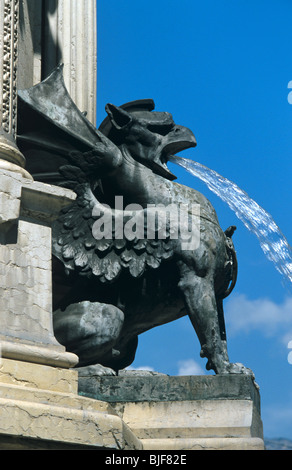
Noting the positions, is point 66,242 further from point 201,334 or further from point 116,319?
point 201,334

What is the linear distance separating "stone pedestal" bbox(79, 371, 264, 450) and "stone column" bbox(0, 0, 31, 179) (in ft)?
6.97

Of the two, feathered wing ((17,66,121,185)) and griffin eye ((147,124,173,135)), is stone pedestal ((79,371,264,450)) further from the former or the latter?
griffin eye ((147,124,173,135))

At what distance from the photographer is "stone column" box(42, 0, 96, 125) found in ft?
44.0

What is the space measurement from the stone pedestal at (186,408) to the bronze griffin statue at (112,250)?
479mm

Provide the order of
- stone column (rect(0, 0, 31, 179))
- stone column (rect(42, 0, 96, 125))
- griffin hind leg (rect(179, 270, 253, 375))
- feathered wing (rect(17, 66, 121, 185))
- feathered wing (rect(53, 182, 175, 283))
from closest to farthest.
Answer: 1. stone column (rect(0, 0, 31, 179))
2. griffin hind leg (rect(179, 270, 253, 375))
3. feathered wing (rect(53, 182, 175, 283))
4. feathered wing (rect(17, 66, 121, 185))
5. stone column (rect(42, 0, 96, 125))

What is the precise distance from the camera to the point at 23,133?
11109mm

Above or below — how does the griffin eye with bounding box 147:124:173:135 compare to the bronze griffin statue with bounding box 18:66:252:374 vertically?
above

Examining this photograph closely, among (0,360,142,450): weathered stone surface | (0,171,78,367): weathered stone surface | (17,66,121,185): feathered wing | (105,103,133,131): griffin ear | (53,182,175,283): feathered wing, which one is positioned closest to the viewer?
(0,360,142,450): weathered stone surface

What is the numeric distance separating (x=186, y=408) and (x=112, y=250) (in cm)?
188

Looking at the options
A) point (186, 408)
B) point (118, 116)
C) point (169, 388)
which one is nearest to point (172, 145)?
point (118, 116)

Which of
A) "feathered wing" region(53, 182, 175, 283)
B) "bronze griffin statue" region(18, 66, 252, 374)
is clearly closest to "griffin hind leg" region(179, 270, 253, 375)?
"bronze griffin statue" region(18, 66, 252, 374)

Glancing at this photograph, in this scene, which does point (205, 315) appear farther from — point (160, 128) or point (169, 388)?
point (160, 128)

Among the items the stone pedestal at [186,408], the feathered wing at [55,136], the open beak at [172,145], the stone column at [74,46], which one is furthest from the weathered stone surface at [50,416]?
the stone column at [74,46]

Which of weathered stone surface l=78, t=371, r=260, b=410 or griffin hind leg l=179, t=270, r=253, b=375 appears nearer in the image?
weathered stone surface l=78, t=371, r=260, b=410
